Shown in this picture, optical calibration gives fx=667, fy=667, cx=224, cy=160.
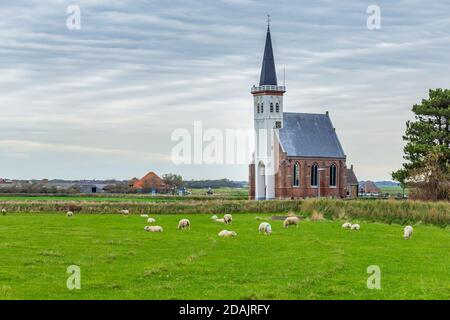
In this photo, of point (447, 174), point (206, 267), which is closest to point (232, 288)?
point (206, 267)

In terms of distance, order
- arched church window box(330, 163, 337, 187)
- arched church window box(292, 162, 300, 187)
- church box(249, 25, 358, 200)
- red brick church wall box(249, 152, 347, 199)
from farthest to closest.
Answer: arched church window box(330, 163, 337, 187)
arched church window box(292, 162, 300, 187)
church box(249, 25, 358, 200)
red brick church wall box(249, 152, 347, 199)

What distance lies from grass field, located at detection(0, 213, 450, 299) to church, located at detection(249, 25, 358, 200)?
62.4 m

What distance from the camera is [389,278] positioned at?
71.2ft

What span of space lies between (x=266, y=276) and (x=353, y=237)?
16.3m

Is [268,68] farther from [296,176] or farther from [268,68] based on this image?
[296,176]

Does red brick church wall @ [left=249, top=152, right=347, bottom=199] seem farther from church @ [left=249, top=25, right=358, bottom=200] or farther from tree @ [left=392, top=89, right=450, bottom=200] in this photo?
tree @ [left=392, top=89, right=450, bottom=200]

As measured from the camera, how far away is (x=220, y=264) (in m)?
24.5

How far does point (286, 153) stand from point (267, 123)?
5.92m

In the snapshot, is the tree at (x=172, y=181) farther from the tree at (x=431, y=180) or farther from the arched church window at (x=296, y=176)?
the tree at (x=431, y=180)

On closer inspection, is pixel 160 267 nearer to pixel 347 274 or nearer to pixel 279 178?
pixel 347 274

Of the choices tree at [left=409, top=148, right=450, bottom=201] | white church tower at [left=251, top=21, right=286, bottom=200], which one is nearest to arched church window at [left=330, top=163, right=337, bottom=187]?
white church tower at [left=251, top=21, right=286, bottom=200]

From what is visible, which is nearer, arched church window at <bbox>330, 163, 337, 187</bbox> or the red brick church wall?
the red brick church wall

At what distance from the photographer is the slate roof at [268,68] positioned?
102 metres

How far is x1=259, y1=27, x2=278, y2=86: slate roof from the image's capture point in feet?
333
